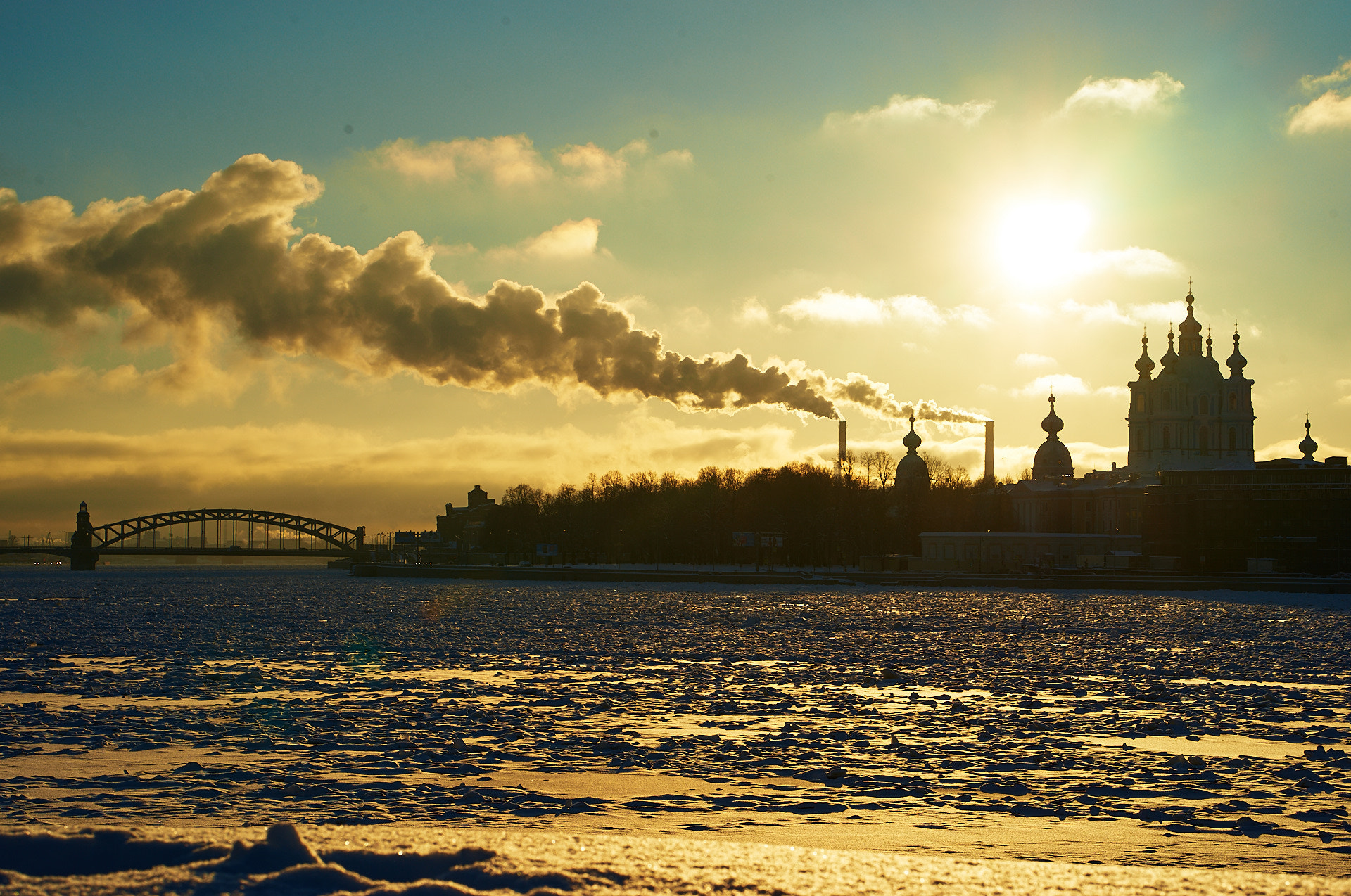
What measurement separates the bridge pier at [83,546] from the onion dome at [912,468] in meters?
108

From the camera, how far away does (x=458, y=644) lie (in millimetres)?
30000

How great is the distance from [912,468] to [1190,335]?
3488 centimetres

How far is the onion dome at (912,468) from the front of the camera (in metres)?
143

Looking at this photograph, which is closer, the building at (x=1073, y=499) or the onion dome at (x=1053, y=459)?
the building at (x=1073, y=499)

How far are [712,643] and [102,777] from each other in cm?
2012

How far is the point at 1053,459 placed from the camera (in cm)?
14088

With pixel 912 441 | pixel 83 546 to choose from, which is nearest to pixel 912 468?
pixel 912 441

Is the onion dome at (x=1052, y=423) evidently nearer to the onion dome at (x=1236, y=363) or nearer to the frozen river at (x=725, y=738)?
the onion dome at (x=1236, y=363)

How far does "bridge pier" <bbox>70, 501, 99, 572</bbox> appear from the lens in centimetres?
16288

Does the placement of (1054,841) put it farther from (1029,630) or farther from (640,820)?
(1029,630)

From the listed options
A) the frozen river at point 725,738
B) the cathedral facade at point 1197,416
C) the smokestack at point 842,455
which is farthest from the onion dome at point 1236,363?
the frozen river at point 725,738

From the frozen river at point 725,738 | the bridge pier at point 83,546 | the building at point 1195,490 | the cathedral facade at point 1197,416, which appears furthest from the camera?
the bridge pier at point 83,546

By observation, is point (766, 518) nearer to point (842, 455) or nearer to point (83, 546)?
point (842, 455)

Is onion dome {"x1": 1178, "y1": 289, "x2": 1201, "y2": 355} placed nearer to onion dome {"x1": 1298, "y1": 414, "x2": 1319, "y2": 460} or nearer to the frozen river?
onion dome {"x1": 1298, "y1": 414, "x2": 1319, "y2": 460}
